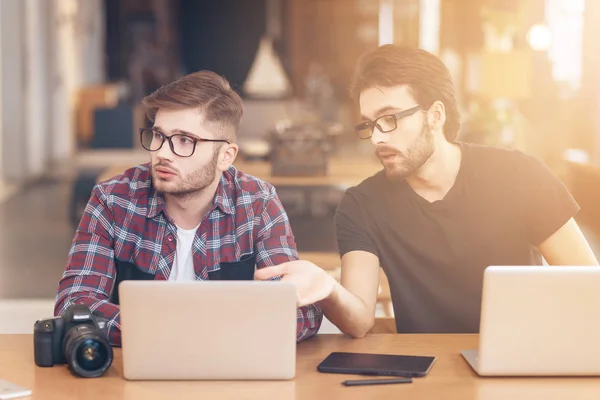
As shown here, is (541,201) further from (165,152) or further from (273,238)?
(165,152)

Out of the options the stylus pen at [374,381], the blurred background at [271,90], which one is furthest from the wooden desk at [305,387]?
the blurred background at [271,90]

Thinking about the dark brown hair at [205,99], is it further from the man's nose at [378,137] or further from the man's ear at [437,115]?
the man's ear at [437,115]

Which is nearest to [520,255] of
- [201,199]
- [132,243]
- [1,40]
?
[201,199]

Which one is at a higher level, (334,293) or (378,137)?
(378,137)

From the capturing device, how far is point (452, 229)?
2.55m

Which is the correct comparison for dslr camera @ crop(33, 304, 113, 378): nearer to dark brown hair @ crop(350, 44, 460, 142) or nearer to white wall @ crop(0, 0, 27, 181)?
dark brown hair @ crop(350, 44, 460, 142)

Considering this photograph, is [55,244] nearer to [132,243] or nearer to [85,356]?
[132,243]

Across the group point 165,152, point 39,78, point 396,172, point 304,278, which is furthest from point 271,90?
point 304,278

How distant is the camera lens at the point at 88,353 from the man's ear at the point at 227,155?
0.73 meters

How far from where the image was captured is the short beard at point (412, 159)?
2471mm

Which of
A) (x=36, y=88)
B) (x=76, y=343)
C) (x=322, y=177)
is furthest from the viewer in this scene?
(x=36, y=88)

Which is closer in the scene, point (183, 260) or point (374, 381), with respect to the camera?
point (374, 381)

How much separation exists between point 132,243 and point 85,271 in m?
0.15

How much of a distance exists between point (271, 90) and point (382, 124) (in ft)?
20.3
